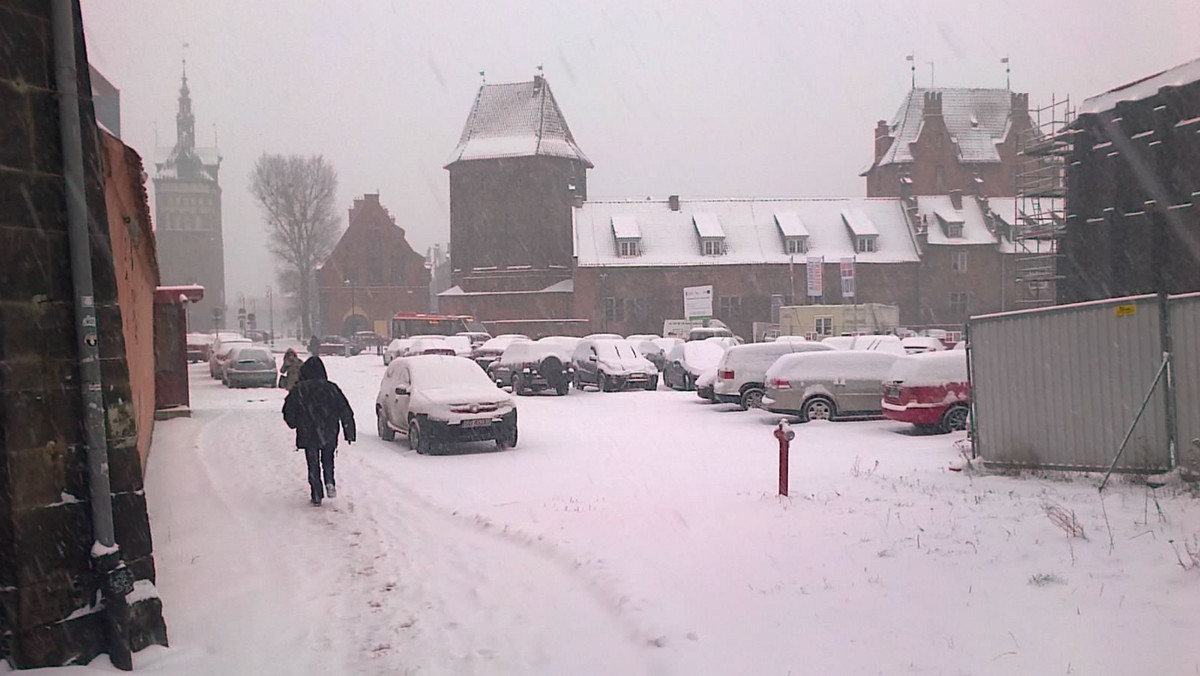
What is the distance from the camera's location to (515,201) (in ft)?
214

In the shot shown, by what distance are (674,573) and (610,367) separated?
19372 mm

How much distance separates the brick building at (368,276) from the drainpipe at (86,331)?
6817cm

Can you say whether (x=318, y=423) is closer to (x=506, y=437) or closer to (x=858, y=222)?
(x=506, y=437)

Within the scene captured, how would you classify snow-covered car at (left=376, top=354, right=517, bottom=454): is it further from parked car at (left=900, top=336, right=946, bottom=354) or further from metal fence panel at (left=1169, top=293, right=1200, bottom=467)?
parked car at (left=900, top=336, right=946, bottom=354)

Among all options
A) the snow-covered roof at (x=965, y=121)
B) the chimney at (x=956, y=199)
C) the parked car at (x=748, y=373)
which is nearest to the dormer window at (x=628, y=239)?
the snow-covered roof at (x=965, y=121)

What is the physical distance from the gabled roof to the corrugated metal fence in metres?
55.9

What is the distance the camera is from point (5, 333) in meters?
4.81

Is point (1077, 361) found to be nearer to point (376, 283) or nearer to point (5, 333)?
point (5, 333)

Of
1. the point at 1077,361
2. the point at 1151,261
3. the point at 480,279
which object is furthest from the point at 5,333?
the point at 480,279

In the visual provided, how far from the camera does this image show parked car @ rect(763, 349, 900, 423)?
1769 centimetres

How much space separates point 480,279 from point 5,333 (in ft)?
200

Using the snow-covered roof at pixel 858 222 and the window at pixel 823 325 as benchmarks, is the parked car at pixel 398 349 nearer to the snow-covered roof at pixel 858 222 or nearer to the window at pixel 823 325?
the window at pixel 823 325

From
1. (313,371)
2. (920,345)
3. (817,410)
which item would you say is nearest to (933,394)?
(817,410)

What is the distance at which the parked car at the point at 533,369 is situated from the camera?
25578 millimetres
